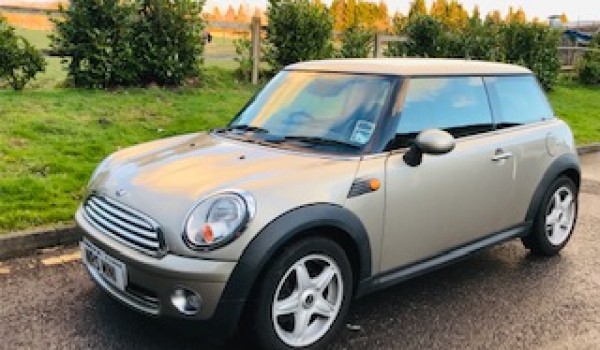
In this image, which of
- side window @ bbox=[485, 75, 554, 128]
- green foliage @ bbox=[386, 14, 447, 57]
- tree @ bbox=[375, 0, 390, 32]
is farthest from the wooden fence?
tree @ bbox=[375, 0, 390, 32]

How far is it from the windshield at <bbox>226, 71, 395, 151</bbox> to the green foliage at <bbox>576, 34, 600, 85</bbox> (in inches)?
686

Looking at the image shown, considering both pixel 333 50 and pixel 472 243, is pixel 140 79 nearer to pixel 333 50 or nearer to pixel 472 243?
pixel 333 50

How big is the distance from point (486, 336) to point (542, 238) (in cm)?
151

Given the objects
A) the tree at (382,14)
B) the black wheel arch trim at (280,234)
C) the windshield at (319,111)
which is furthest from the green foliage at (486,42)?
the tree at (382,14)

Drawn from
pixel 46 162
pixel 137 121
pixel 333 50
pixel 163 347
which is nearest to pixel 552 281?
pixel 163 347

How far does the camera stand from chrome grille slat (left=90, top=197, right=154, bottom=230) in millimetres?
3029

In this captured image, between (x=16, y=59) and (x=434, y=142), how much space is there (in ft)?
24.0

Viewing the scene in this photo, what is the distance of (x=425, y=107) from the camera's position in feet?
12.6

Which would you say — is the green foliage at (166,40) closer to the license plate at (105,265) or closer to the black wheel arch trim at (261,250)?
the license plate at (105,265)

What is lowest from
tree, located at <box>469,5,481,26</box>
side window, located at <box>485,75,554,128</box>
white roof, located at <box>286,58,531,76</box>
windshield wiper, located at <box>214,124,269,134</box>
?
windshield wiper, located at <box>214,124,269,134</box>

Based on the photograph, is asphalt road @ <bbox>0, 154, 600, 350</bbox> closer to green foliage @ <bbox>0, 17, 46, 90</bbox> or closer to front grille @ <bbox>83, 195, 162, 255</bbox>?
front grille @ <bbox>83, 195, 162, 255</bbox>

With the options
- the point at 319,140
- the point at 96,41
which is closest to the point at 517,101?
the point at 319,140

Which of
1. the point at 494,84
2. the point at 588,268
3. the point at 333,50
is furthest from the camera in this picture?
the point at 333,50

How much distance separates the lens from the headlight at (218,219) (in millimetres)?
2889
